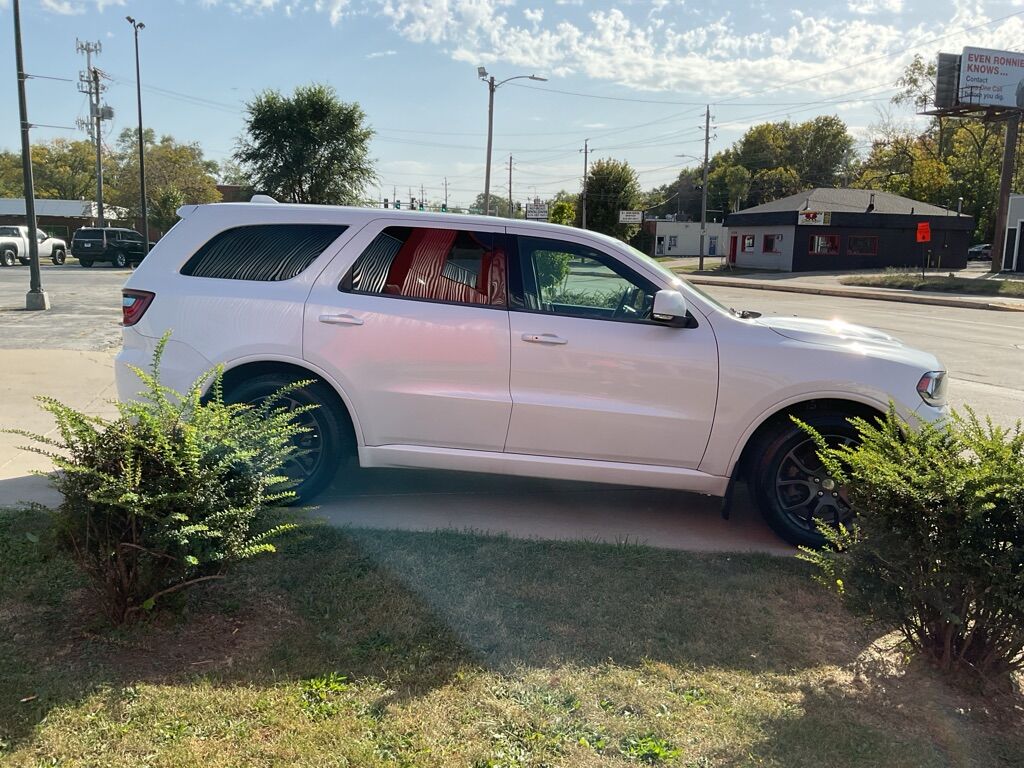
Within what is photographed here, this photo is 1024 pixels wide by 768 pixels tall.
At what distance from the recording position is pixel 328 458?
5.13m

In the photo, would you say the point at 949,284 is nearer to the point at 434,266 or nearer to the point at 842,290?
the point at 842,290

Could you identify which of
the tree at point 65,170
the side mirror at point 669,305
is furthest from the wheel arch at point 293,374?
the tree at point 65,170

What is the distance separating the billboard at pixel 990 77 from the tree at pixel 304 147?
35722 mm

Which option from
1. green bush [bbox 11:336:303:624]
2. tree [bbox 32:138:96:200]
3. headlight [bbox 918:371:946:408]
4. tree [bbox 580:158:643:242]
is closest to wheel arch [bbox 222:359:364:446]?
green bush [bbox 11:336:303:624]

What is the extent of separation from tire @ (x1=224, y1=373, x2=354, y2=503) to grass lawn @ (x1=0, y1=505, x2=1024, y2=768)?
82cm

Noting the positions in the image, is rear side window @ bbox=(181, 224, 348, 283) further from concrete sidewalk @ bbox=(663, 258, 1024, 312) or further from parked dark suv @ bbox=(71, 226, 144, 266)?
parked dark suv @ bbox=(71, 226, 144, 266)

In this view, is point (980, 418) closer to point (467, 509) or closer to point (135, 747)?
point (467, 509)

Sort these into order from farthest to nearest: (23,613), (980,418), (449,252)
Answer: (980,418), (449,252), (23,613)

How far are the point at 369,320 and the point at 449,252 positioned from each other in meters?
0.67

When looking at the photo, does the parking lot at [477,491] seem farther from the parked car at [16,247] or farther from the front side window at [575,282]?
the parked car at [16,247]

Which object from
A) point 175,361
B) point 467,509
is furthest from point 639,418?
point 175,361

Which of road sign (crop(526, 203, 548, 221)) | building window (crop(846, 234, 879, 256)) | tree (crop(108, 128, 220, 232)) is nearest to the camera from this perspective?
road sign (crop(526, 203, 548, 221))

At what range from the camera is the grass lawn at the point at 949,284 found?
108ft

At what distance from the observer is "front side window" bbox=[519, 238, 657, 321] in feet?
16.5
